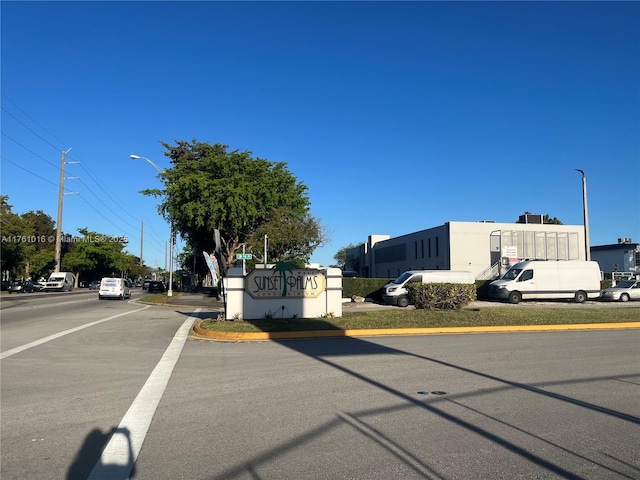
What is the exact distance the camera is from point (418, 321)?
16016 millimetres

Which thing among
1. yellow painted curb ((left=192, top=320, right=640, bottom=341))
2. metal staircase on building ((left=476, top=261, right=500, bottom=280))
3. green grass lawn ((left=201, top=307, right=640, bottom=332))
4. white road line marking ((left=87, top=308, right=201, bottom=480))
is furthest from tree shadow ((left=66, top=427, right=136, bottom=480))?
metal staircase on building ((left=476, top=261, right=500, bottom=280))

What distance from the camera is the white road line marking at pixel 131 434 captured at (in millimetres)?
4613

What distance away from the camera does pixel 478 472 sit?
14.6 ft

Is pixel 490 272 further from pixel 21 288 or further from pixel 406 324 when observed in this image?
pixel 21 288

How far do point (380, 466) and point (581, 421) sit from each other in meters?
2.81

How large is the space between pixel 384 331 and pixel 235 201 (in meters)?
23.9

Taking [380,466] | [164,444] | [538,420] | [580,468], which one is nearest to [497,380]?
[538,420]

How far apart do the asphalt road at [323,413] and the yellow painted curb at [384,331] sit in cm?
206

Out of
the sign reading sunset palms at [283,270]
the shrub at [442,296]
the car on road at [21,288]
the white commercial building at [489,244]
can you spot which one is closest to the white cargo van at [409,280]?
the shrub at [442,296]

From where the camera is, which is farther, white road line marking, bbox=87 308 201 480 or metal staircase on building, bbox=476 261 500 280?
metal staircase on building, bbox=476 261 500 280

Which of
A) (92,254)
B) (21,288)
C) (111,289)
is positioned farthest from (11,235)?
(92,254)

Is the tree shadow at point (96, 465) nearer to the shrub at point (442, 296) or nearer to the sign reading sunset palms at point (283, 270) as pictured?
the sign reading sunset palms at point (283, 270)

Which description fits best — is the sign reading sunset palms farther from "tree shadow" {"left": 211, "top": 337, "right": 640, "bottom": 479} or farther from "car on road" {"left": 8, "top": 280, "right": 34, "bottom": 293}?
"car on road" {"left": 8, "top": 280, "right": 34, "bottom": 293}

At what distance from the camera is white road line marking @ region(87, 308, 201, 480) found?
4613 millimetres
